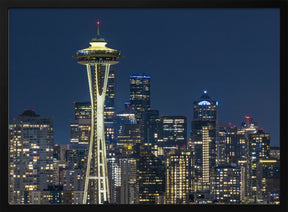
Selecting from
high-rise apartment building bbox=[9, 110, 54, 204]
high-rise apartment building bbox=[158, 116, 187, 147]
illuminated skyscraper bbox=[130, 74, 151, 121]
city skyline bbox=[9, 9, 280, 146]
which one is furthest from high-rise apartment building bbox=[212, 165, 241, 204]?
high-rise apartment building bbox=[9, 110, 54, 204]

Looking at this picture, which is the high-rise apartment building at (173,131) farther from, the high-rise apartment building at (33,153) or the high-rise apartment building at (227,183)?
the high-rise apartment building at (33,153)

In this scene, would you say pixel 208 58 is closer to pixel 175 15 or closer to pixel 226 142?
pixel 175 15

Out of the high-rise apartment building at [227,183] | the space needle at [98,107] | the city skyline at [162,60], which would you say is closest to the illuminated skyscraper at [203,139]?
the high-rise apartment building at [227,183]

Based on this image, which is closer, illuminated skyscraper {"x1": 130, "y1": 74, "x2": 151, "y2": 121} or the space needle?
the space needle

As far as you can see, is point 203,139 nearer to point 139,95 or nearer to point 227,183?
point 227,183

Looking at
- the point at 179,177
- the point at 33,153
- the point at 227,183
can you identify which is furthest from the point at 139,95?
the point at 227,183

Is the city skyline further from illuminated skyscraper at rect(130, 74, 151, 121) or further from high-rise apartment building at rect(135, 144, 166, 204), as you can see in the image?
high-rise apartment building at rect(135, 144, 166, 204)

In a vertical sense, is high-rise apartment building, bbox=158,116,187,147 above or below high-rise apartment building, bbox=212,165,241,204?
above
